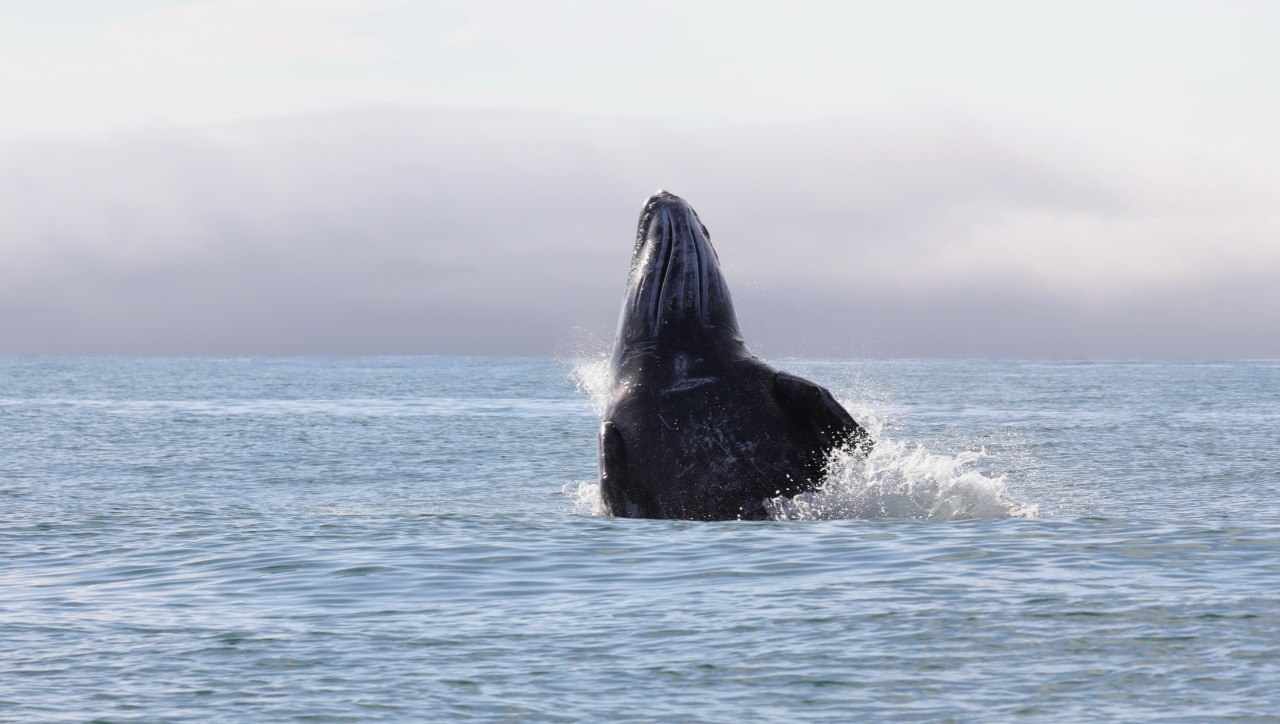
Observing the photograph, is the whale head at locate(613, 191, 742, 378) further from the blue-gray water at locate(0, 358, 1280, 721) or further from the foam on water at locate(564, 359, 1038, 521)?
the blue-gray water at locate(0, 358, 1280, 721)

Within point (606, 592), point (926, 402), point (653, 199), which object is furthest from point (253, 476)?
point (926, 402)

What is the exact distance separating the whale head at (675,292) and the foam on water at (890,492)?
0.81m

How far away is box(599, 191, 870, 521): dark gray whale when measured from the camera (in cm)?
1462

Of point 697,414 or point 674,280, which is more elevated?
point 674,280

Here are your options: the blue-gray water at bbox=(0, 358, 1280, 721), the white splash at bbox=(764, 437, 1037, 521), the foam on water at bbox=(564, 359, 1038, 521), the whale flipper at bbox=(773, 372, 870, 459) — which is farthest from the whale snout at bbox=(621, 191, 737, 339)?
the blue-gray water at bbox=(0, 358, 1280, 721)

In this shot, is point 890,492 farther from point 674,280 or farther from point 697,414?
point 674,280

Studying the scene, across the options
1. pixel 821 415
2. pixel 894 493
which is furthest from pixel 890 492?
pixel 821 415

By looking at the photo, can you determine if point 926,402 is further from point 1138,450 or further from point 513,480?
point 513,480

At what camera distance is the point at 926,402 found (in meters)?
68.2

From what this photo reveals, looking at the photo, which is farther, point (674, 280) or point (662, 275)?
point (662, 275)

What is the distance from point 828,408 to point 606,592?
13.2ft

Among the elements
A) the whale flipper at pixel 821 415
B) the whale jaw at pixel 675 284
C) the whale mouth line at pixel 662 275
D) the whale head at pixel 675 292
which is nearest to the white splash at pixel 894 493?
the whale flipper at pixel 821 415

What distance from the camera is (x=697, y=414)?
14.9 metres

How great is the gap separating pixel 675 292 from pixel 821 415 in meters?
2.72
